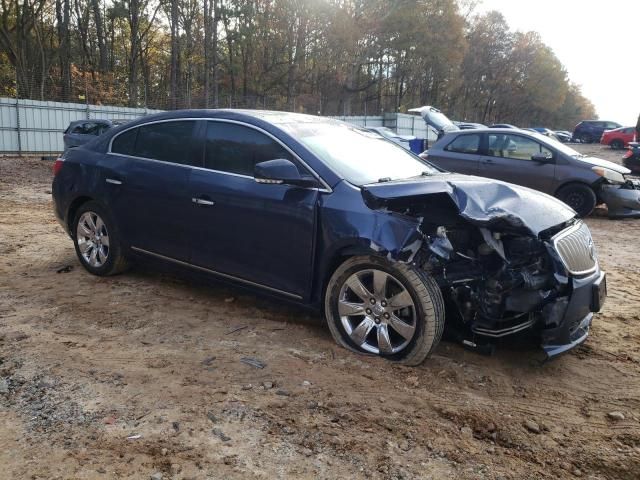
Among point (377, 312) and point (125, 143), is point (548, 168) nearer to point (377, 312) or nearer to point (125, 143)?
point (377, 312)

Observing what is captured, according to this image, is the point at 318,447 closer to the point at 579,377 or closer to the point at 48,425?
the point at 48,425

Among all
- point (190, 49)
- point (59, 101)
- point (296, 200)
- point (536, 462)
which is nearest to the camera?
point (536, 462)

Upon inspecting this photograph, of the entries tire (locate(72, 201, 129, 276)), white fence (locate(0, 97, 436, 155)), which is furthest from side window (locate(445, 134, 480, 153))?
white fence (locate(0, 97, 436, 155))

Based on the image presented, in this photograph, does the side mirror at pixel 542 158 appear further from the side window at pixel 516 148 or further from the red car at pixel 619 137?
the red car at pixel 619 137

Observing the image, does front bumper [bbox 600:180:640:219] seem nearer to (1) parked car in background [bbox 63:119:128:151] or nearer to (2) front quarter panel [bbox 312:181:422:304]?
(2) front quarter panel [bbox 312:181:422:304]

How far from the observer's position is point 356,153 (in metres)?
4.20

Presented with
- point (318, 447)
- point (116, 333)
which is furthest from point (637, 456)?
point (116, 333)

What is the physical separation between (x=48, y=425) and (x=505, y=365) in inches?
111

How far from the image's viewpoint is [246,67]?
37.2 m

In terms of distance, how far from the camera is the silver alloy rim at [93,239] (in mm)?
5102

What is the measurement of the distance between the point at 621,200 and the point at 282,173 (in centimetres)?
799

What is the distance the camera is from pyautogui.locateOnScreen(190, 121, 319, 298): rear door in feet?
12.4

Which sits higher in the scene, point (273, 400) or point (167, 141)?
point (167, 141)

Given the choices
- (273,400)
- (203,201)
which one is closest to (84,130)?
(203,201)
